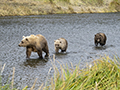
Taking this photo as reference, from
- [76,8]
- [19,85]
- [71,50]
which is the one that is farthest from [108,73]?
[76,8]

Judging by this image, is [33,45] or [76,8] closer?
[33,45]

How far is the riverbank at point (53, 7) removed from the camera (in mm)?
45438

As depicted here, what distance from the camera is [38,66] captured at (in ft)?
33.0

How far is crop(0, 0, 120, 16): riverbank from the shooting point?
45.4 metres

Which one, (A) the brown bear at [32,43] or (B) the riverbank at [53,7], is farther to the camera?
(B) the riverbank at [53,7]

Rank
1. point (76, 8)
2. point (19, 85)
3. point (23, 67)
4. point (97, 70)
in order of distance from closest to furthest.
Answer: point (97, 70)
point (19, 85)
point (23, 67)
point (76, 8)

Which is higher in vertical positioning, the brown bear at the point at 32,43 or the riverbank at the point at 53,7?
the riverbank at the point at 53,7

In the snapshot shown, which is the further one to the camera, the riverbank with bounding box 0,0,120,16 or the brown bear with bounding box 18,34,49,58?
the riverbank with bounding box 0,0,120,16

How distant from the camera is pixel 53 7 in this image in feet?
179

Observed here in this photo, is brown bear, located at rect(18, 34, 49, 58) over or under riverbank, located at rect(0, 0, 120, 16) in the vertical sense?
under

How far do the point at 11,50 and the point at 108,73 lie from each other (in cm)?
877

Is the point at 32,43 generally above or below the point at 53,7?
below

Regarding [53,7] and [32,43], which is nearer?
[32,43]

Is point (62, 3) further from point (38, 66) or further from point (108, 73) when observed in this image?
point (108, 73)
